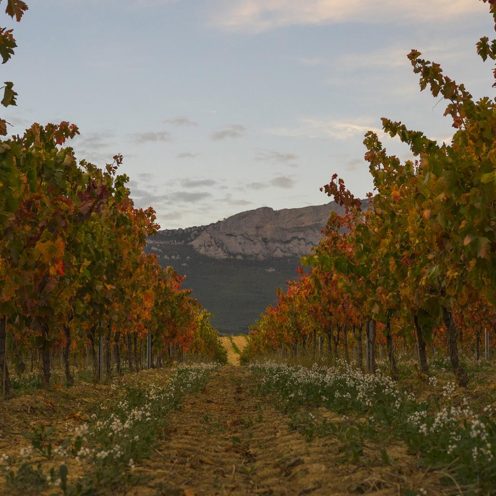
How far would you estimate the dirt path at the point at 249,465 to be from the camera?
6.03 m

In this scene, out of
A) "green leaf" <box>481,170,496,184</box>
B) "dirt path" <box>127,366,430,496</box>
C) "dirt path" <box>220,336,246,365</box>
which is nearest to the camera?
"green leaf" <box>481,170,496,184</box>

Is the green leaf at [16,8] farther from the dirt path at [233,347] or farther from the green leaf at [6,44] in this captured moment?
the dirt path at [233,347]

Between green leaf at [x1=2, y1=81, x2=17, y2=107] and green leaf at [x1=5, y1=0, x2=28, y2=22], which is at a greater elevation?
green leaf at [x1=5, y1=0, x2=28, y2=22]

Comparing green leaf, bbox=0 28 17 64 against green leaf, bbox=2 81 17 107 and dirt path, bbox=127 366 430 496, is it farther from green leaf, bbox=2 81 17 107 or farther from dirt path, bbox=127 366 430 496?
dirt path, bbox=127 366 430 496

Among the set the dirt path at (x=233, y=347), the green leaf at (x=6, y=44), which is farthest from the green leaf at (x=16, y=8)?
the dirt path at (x=233, y=347)

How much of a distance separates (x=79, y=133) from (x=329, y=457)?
31.5 feet

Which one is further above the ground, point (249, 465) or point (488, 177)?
point (488, 177)

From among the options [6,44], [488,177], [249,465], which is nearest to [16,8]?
[6,44]

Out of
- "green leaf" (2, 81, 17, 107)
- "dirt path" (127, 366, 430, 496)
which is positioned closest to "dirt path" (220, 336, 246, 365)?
"dirt path" (127, 366, 430, 496)

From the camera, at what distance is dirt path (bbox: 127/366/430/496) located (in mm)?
6031

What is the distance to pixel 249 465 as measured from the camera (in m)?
7.81

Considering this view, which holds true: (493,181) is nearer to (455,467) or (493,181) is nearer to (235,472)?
(455,467)

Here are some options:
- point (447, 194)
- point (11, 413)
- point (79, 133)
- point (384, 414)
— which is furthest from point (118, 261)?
point (447, 194)

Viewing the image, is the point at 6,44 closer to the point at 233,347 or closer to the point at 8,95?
the point at 8,95
